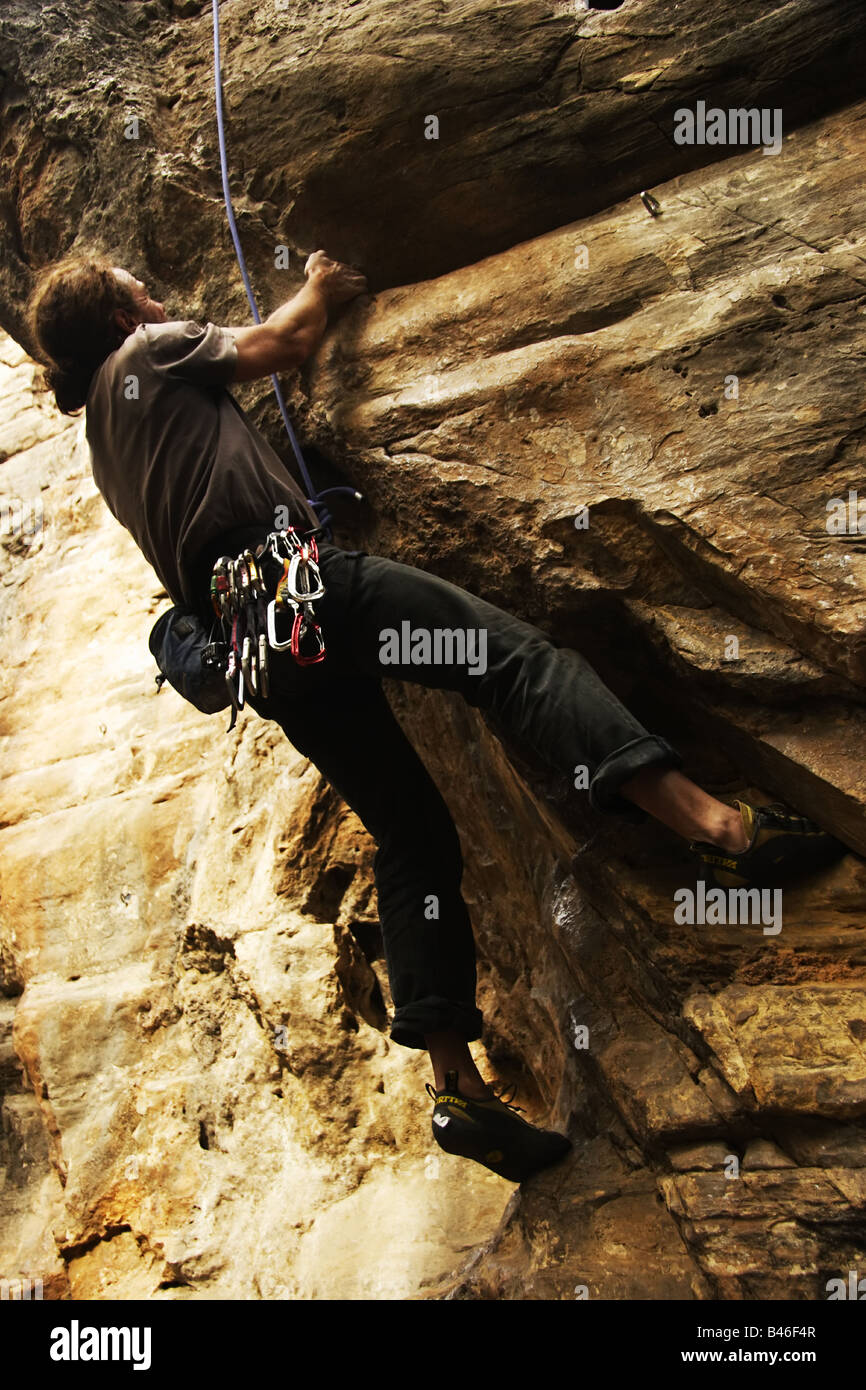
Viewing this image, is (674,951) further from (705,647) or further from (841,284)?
(841,284)

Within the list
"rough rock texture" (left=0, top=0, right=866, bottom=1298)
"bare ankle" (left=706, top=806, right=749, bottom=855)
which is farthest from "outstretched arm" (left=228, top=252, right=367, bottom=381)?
"bare ankle" (left=706, top=806, right=749, bottom=855)

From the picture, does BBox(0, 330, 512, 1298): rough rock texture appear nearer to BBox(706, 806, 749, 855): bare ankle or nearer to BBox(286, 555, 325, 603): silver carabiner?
BBox(706, 806, 749, 855): bare ankle

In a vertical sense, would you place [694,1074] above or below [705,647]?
below

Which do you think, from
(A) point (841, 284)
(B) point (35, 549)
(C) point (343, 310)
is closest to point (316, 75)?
(C) point (343, 310)

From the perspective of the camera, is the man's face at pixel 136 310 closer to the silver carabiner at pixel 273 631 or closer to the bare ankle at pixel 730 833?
the silver carabiner at pixel 273 631

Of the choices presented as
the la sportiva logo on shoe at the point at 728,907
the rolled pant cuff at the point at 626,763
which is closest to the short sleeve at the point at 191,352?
the rolled pant cuff at the point at 626,763

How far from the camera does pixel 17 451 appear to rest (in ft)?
28.5

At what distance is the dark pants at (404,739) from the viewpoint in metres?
2.79

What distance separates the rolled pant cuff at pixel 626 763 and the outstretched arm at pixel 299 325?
69.4 inches

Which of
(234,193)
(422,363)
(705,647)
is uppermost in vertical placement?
(234,193)

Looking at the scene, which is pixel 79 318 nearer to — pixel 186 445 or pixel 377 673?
pixel 186 445

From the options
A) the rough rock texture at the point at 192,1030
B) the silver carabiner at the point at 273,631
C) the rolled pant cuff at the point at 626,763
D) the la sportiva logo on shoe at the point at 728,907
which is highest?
the silver carabiner at the point at 273,631

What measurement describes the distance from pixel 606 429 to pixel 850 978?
5.64 feet

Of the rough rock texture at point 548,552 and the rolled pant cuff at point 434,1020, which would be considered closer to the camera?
the rough rock texture at point 548,552
